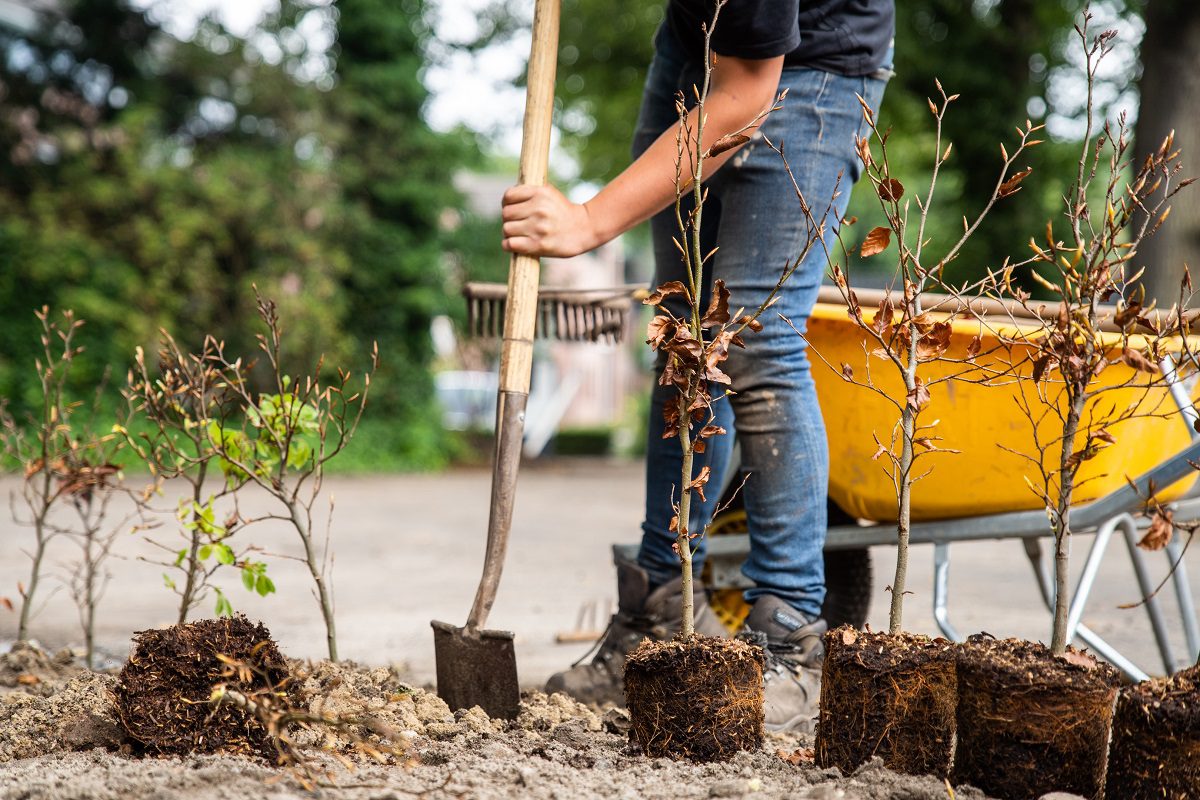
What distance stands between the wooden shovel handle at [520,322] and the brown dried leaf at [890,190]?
2.62ft

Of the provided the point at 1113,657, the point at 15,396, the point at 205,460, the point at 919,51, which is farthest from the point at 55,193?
the point at 1113,657

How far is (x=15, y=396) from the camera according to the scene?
38.9ft

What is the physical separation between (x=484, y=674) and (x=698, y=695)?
536mm

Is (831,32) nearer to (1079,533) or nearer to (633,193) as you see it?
(633,193)

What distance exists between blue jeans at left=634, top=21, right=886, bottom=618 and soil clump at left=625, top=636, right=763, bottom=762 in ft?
1.84

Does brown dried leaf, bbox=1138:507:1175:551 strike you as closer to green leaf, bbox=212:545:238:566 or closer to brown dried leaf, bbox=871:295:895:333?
brown dried leaf, bbox=871:295:895:333

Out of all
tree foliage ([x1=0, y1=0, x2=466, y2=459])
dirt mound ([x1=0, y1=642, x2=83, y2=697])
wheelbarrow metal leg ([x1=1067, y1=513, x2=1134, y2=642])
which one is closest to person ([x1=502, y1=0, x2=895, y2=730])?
wheelbarrow metal leg ([x1=1067, y1=513, x2=1134, y2=642])

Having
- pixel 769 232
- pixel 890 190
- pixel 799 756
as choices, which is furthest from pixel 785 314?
pixel 799 756

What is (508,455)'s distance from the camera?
2.14m

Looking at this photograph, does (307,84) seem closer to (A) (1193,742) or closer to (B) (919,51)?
(B) (919,51)

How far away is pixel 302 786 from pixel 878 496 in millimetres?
1729

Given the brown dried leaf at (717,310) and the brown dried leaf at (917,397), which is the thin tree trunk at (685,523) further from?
the brown dried leaf at (917,397)

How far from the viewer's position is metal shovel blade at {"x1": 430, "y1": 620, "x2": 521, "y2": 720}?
1997mm

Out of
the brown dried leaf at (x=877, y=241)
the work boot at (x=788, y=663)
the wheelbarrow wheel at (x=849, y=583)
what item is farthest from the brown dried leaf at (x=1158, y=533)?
the wheelbarrow wheel at (x=849, y=583)
